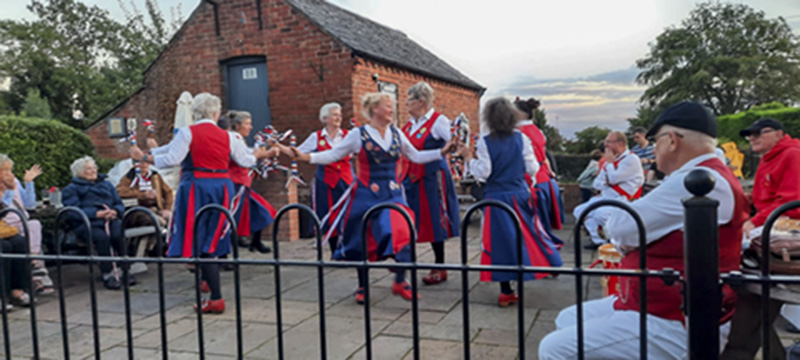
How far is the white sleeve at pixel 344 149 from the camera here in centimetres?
468

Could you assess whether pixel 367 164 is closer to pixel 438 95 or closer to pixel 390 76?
pixel 390 76

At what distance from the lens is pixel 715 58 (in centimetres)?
3809

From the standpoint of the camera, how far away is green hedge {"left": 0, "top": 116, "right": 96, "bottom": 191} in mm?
8180

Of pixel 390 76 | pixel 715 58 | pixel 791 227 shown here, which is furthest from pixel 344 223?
pixel 715 58

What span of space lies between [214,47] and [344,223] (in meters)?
6.61

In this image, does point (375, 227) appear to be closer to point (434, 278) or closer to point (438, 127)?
point (434, 278)

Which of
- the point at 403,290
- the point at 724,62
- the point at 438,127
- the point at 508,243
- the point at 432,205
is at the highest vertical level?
the point at 724,62

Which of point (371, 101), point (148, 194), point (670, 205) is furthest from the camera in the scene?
point (148, 194)

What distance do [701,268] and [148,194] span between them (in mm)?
6987

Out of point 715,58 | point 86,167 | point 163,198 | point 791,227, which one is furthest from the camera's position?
point 715,58

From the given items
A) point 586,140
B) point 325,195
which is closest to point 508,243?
point 325,195

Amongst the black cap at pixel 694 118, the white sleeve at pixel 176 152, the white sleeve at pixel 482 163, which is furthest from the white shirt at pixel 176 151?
the black cap at pixel 694 118

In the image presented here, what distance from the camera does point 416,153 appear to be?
16.8 feet

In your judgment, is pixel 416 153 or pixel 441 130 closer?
pixel 416 153
